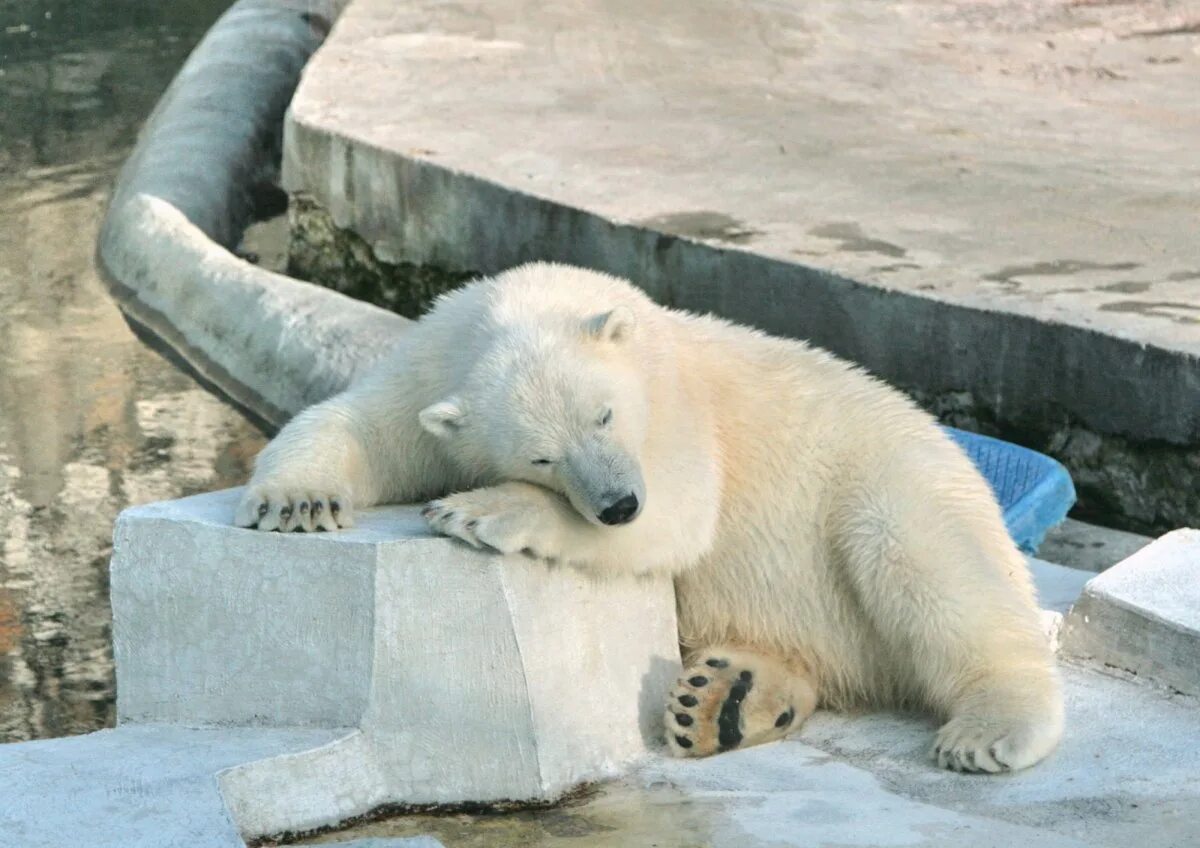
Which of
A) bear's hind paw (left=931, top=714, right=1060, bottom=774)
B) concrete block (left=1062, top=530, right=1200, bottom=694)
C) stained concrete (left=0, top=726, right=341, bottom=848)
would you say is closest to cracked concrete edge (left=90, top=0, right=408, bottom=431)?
concrete block (left=1062, top=530, right=1200, bottom=694)

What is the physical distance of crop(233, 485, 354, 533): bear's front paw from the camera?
3127 millimetres

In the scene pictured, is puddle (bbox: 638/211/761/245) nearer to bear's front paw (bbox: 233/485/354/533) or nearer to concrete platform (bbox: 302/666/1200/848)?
concrete platform (bbox: 302/666/1200/848)

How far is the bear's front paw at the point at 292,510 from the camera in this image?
313cm

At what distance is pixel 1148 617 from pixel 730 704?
2.87ft

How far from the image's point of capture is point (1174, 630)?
11.7ft

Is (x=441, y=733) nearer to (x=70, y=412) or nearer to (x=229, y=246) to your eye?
(x=70, y=412)

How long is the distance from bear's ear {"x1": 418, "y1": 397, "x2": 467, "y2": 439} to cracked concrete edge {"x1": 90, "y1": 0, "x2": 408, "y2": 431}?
109 inches

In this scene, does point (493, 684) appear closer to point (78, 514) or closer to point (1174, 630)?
point (1174, 630)

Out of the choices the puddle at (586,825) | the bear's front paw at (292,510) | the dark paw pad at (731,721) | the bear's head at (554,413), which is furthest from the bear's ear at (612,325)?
the puddle at (586,825)

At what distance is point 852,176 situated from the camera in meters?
6.51

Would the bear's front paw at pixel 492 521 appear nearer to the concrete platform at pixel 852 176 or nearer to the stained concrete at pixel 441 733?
the stained concrete at pixel 441 733

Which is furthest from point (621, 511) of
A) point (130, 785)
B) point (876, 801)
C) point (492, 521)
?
point (130, 785)

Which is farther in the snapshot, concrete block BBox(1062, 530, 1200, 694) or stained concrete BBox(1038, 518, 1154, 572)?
stained concrete BBox(1038, 518, 1154, 572)

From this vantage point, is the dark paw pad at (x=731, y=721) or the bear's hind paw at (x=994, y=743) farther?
the dark paw pad at (x=731, y=721)
